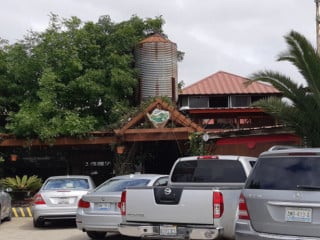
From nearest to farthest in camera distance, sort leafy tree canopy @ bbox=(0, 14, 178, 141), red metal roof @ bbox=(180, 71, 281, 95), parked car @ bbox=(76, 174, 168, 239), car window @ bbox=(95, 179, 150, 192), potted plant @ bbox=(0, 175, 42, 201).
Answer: parked car @ bbox=(76, 174, 168, 239), car window @ bbox=(95, 179, 150, 192), potted plant @ bbox=(0, 175, 42, 201), leafy tree canopy @ bbox=(0, 14, 178, 141), red metal roof @ bbox=(180, 71, 281, 95)

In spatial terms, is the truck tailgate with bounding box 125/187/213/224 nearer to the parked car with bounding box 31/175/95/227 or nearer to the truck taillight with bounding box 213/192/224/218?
the truck taillight with bounding box 213/192/224/218

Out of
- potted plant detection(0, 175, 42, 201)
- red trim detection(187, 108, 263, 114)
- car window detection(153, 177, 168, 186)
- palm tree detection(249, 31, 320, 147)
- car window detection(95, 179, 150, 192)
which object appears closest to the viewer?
car window detection(95, 179, 150, 192)

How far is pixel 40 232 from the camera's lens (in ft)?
47.2

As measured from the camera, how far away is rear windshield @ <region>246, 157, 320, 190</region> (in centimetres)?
689

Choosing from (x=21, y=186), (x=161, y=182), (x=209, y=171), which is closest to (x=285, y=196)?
(x=209, y=171)

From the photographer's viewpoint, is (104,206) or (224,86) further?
(224,86)

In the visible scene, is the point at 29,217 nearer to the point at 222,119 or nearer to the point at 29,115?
the point at 29,115

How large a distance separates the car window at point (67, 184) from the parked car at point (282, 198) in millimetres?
8846

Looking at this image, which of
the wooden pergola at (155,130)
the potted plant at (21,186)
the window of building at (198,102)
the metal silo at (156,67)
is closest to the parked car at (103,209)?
the wooden pergola at (155,130)

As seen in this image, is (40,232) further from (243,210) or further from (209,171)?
(243,210)

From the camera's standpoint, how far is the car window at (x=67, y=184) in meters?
15.5

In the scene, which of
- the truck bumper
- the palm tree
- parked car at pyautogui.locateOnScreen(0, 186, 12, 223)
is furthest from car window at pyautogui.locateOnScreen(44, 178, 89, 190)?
the truck bumper

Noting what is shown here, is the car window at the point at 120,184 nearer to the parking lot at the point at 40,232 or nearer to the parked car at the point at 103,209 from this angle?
the parked car at the point at 103,209

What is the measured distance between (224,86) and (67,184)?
1855 centimetres
